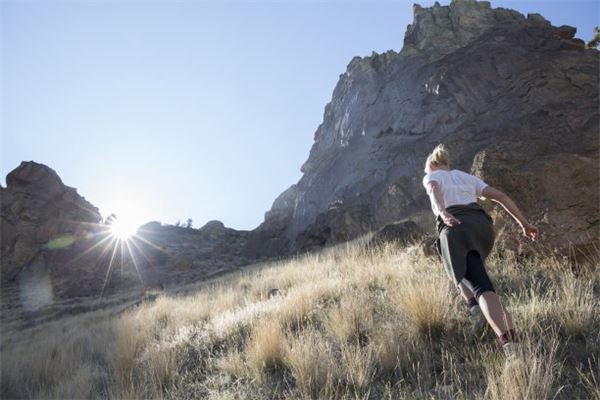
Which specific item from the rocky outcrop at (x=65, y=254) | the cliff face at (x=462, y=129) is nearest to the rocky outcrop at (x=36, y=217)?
the rocky outcrop at (x=65, y=254)

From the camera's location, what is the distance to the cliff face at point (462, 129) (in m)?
5.81

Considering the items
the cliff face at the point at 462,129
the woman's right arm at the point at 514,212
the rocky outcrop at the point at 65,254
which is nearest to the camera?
the woman's right arm at the point at 514,212

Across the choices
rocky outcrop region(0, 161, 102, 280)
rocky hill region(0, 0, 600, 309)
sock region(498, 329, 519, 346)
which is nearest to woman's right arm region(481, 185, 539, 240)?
sock region(498, 329, 519, 346)

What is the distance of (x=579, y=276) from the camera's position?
4.62 meters

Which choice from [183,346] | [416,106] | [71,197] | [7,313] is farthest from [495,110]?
[71,197]

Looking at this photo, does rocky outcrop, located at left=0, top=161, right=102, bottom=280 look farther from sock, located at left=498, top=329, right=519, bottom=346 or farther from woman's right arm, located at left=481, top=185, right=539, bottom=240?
sock, located at left=498, top=329, right=519, bottom=346

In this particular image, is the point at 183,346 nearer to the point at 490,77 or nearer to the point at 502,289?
the point at 502,289

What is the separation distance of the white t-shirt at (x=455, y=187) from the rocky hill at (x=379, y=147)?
3.13 meters

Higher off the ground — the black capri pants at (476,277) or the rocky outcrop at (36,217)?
the rocky outcrop at (36,217)

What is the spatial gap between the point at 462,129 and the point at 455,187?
64.7ft

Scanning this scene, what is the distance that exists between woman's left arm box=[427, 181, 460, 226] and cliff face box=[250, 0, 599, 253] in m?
2.87

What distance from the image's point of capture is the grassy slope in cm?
288

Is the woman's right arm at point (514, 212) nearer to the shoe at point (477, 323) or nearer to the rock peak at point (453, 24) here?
the shoe at point (477, 323)

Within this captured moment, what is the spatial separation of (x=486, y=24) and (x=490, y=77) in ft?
50.6
